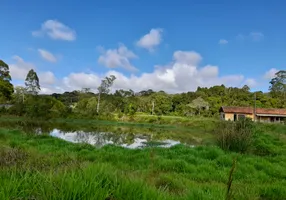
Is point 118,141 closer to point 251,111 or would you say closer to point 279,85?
point 251,111

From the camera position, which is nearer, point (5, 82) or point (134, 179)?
point (134, 179)

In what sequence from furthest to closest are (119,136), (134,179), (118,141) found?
(119,136) < (118,141) < (134,179)

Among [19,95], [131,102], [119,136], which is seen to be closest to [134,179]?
[119,136]

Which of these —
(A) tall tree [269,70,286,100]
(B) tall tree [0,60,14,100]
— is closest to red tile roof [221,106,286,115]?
(A) tall tree [269,70,286,100]

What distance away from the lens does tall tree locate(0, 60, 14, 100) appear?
157 ft

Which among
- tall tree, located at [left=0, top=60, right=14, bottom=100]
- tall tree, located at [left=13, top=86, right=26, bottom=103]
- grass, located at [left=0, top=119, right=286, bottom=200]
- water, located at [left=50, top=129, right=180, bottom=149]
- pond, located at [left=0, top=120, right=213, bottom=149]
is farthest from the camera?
tall tree, located at [left=13, top=86, right=26, bottom=103]

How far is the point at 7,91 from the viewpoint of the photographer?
49.7 meters

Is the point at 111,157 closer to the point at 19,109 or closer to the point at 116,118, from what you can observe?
the point at 19,109

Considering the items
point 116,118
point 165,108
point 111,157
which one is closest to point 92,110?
point 116,118

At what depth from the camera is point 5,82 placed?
163 ft

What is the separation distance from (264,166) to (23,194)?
25.2ft

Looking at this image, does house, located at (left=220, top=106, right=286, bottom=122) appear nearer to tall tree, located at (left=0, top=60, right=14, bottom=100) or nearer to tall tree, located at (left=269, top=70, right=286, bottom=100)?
tall tree, located at (left=269, top=70, right=286, bottom=100)

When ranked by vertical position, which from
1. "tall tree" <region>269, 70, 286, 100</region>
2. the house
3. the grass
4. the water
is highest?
"tall tree" <region>269, 70, 286, 100</region>

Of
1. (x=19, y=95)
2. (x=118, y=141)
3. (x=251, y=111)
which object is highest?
(x=19, y=95)
